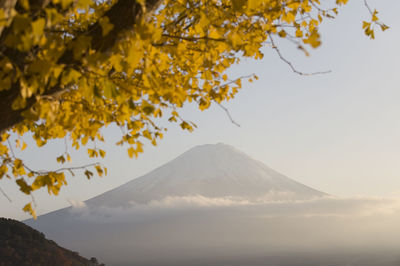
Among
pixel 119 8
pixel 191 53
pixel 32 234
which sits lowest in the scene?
pixel 32 234

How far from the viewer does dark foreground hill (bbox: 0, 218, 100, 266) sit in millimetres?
21734

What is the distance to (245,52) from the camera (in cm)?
422

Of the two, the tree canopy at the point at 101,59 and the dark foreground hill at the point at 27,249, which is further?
the dark foreground hill at the point at 27,249

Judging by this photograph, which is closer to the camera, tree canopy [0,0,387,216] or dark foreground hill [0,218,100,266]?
tree canopy [0,0,387,216]

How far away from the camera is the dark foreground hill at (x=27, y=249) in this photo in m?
21.7

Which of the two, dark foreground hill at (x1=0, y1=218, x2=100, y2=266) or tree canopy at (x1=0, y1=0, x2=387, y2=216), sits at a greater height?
tree canopy at (x1=0, y1=0, x2=387, y2=216)

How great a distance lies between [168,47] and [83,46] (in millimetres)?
1224

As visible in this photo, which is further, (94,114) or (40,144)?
(40,144)

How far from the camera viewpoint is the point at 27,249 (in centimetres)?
2269

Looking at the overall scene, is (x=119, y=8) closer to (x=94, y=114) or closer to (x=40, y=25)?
(x=40, y=25)

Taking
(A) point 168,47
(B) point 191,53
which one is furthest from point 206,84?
(A) point 168,47

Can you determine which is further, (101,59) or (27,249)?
(27,249)

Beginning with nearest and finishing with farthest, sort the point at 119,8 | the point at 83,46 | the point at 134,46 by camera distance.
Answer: the point at 83,46 → the point at 134,46 → the point at 119,8

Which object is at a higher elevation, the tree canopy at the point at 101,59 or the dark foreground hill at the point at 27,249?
the tree canopy at the point at 101,59
